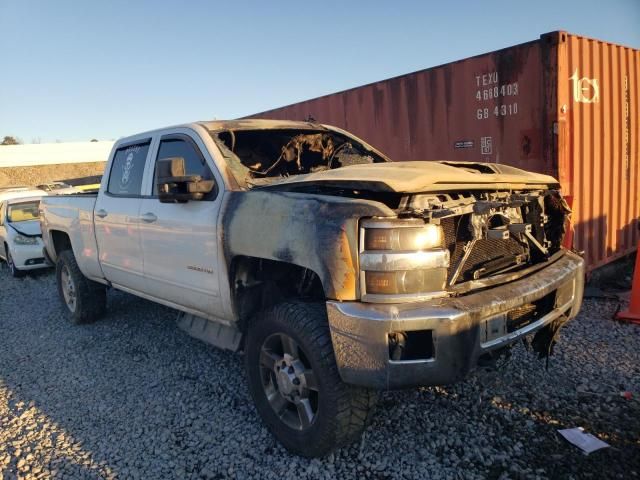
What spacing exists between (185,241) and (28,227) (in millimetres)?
7393

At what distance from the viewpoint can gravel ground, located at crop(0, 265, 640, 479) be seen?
8.49 feet

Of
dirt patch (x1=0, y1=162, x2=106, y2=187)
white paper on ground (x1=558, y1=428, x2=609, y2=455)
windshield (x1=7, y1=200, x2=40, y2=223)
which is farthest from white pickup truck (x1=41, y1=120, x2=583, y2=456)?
dirt patch (x1=0, y1=162, x2=106, y2=187)

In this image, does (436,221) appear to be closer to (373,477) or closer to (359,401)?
(359,401)

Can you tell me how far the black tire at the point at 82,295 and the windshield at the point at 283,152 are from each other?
284cm

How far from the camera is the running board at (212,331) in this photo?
10.8 ft

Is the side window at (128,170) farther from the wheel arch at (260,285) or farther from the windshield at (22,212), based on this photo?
the windshield at (22,212)

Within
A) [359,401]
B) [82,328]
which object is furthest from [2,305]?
[359,401]

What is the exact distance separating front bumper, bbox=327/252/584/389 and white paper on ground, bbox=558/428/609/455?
82 centimetres

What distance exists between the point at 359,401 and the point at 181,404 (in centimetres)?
156

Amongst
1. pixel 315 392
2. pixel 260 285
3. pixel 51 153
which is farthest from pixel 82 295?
pixel 51 153

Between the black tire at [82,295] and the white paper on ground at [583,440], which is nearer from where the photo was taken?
the white paper on ground at [583,440]

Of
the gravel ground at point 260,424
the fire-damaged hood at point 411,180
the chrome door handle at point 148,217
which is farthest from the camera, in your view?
the chrome door handle at point 148,217

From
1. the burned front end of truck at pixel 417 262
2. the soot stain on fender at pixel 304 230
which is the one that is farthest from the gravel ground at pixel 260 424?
the soot stain on fender at pixel 304 230

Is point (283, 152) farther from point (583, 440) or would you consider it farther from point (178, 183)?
point (583, 440)
